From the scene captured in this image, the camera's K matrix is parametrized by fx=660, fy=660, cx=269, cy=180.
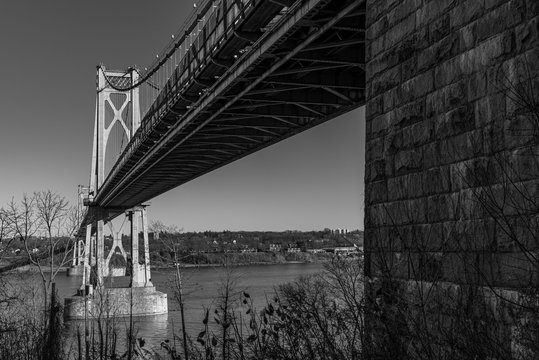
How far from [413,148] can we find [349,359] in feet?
7.01

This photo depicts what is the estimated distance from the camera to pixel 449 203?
197 inches

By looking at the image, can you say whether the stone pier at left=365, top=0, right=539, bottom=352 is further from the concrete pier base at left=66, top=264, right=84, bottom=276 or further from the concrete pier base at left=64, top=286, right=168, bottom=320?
the concrete pier base at left=66, top=264, right=84, bottom=276

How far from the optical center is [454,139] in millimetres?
5031

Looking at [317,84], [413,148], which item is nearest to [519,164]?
[413,148]

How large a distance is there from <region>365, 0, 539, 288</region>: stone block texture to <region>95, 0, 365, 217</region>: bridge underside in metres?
4.53

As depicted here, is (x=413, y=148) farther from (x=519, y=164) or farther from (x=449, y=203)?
(x=519, y=164)

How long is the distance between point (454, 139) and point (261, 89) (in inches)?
469

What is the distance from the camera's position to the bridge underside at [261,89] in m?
12.0

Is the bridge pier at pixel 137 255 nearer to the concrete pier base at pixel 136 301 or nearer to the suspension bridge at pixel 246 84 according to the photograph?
the concrete pier base at pixel 136 301

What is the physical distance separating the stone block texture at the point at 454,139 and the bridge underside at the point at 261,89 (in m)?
4.53

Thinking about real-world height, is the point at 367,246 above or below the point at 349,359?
above

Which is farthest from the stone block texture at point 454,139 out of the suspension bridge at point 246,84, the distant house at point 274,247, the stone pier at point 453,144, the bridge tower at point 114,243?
the distant house at point 274,247

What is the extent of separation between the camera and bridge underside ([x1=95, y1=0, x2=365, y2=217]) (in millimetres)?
11984

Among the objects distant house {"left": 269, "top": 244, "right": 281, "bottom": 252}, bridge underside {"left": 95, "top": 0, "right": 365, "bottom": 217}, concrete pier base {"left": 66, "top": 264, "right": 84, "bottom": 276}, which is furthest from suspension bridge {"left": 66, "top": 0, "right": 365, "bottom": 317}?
concrete pier base {"left": 66, "top": 264, "right": 84, "bottom": 276}
